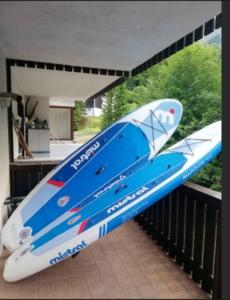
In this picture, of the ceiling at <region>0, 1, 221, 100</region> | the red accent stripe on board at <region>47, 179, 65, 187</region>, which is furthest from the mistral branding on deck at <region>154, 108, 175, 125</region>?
the red accent stripe on board at <region>47, 179, 65, 187</region>

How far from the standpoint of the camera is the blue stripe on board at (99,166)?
2.32 metres

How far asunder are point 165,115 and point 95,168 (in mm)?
Answer: 961

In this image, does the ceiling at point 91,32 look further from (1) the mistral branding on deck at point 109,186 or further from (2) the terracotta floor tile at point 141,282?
(2) the terracotta floor tile at point 141,282

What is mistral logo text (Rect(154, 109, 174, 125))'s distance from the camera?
2.56m

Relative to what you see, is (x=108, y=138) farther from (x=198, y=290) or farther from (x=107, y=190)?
(x=198, y=290)

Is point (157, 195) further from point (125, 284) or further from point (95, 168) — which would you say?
point (125, 284)

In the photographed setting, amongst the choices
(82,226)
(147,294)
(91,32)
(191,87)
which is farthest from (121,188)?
(91,32)

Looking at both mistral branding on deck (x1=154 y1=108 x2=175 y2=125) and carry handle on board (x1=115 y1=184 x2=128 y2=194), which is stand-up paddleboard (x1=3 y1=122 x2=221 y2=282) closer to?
carry handle on board (x1=115 y1=184 x2=128 y2=194)

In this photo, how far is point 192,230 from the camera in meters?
2.17

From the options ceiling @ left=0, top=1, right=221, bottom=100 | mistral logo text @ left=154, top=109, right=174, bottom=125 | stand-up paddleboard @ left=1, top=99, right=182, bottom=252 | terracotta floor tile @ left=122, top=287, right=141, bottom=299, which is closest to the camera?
terracotta floor tile @ left=122, top=287, right=141, bottom=299

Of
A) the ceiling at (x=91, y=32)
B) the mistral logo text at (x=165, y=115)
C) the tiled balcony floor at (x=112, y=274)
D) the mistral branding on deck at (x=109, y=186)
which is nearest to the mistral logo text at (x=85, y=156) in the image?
the mistral branding on deck at (x=109, y=186)

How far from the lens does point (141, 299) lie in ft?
3.31

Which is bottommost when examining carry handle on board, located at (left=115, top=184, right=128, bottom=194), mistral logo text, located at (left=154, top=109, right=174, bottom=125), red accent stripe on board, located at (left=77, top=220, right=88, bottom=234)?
red accent stripe on board, located at (left=77, top=220, right=88, bottom=234)

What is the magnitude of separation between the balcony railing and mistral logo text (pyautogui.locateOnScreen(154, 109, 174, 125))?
730 millimetres
